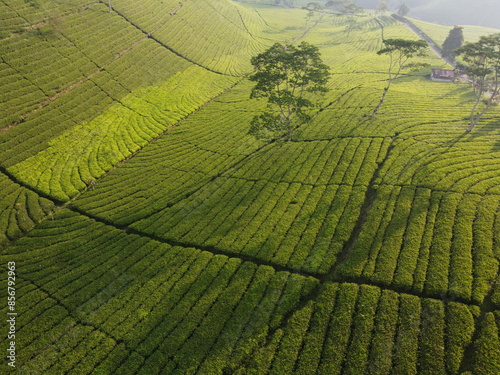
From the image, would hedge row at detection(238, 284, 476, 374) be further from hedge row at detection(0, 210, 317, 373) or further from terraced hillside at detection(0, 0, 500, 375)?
hedge row at detection(0, 210, 317, 373)

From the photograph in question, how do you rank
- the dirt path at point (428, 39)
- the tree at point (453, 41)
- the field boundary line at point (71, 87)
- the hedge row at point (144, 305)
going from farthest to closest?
the dirt path at point (428, 39)
the tree at point (453, 41)
the field boundary line at point (71, 87)
the hedge row at point (144, 305)

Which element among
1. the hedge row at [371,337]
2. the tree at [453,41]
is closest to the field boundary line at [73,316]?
the hedge row at [371,337]

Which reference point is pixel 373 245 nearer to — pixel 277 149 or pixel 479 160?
pixel 479 160

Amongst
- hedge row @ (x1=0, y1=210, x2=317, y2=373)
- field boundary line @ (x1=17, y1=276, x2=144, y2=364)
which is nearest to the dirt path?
hedge row @ (x1=0, y1=210, x2=317, y2=373)

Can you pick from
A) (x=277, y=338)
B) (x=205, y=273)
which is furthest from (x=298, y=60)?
(x=277, y=338)

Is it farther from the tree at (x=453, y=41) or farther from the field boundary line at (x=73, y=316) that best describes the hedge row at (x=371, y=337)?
the tree at (x=453, y=41)

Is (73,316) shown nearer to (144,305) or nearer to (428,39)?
(144,305)
